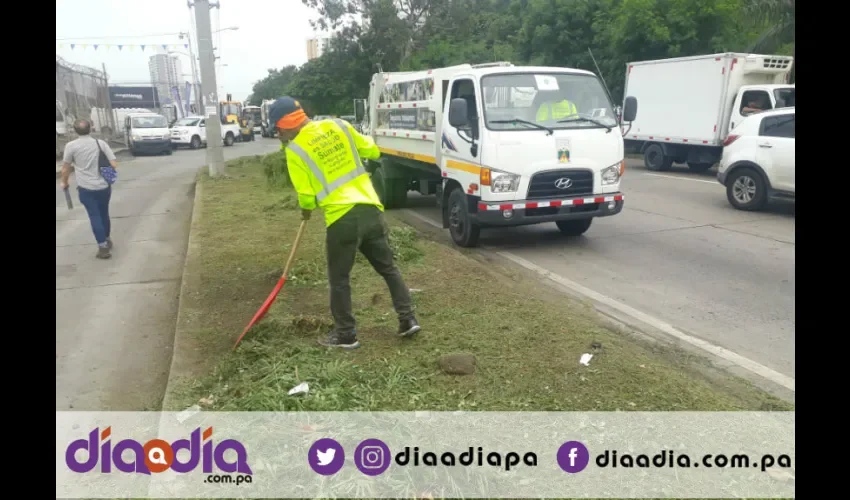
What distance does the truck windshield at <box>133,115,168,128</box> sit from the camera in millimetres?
28844

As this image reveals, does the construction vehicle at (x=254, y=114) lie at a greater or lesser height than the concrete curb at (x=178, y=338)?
greater

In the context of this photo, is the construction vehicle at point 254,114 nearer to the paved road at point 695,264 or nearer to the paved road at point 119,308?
the paved road at point 119,308

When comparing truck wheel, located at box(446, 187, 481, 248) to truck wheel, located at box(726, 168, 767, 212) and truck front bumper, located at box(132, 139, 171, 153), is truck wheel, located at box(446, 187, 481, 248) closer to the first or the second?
truck wheel, located at box(726, 168, 767, 212)

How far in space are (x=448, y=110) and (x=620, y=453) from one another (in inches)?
228

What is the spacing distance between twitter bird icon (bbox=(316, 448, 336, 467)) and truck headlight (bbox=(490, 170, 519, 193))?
469cm

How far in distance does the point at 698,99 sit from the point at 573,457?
1455 centimetres

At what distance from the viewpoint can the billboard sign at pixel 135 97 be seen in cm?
5459

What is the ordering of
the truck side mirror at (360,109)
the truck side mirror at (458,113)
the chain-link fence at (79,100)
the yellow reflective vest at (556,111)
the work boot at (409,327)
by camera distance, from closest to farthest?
1. the work boot at (409,327)
2. the truck side mirror at (458,113)
3. the yellow reflective vest at (556,111)
4. the truck side mirror at (360,109)
5. the chain-link fence at (79,100)

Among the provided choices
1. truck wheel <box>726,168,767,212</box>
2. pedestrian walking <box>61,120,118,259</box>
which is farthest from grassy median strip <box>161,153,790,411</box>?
truck wheel <box>726,168,767,212</box>

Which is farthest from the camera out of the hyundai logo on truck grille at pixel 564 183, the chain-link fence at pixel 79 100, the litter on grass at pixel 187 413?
the chain-link fence at pixel 79 100

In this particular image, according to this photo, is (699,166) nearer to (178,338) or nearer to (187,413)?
(178,338)

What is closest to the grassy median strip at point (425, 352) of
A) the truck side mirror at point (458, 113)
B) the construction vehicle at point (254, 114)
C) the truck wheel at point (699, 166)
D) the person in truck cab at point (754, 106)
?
the truck side mirror at point (458, 113)

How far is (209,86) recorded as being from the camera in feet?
58.1

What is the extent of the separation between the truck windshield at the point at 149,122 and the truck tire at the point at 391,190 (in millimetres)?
21312
